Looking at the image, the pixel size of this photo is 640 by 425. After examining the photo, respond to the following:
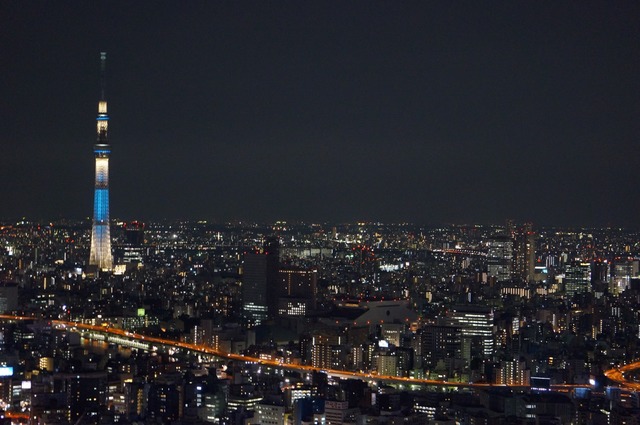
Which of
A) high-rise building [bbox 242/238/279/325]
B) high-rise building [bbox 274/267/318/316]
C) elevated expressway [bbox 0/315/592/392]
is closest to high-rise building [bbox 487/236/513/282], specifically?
high-rise building [bbox 274/267/318/316]

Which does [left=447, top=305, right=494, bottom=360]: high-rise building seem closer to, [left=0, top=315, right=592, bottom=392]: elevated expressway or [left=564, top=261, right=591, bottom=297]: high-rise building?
[left=0, top=315, right=592, bottom=392]: elevated expressway

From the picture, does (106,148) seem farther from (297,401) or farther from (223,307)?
(297,401)

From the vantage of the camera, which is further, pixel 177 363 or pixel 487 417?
pixel 177 363

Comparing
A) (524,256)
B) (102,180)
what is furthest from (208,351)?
(524,256)

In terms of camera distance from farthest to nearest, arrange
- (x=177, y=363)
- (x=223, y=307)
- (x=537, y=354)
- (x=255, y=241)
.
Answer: (x=255, y=241)
(x=223, y=307)
(x=537, y=354)
(x=177, y=363)

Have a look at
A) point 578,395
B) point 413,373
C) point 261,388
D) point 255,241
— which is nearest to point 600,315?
point 413,373

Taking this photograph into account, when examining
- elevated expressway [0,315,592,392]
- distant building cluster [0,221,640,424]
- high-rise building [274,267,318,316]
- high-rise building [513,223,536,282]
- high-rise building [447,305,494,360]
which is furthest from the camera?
high-rise building [513,223,536,282]

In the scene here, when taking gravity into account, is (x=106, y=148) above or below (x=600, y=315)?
above

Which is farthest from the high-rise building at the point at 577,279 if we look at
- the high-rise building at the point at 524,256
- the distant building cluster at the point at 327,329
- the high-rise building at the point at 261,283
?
the high-rise building at the point at 261,283

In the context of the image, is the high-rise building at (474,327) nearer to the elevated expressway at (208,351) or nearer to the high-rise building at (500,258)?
the elevated expressway at (208,351)
